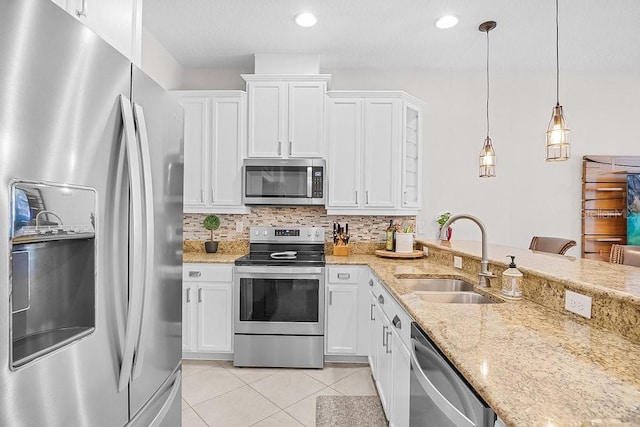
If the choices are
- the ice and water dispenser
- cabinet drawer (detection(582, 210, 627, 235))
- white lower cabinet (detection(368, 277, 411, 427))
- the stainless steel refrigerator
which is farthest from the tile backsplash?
the ice and water dispenser

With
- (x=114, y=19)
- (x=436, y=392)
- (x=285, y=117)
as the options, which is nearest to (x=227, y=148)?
(x=285, y=117)

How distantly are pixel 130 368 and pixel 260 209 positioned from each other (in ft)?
8.69

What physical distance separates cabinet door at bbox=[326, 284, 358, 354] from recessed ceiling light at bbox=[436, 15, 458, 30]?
2.21 m

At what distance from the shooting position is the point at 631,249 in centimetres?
250

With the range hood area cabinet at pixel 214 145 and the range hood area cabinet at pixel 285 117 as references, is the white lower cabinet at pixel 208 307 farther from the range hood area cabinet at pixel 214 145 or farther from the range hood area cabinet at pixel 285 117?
the range hood area cabinet at pixel 285 117

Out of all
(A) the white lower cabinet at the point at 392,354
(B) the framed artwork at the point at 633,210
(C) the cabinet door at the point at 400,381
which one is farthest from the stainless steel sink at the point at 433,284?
(B) the framed artwork at the point at 633,210

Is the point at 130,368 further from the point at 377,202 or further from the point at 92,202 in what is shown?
the point at 377,202

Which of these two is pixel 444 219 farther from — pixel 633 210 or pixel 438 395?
pixel 438 395

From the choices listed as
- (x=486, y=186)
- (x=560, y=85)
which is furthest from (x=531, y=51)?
(x=486, y=186)

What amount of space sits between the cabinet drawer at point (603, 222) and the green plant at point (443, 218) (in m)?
1.44

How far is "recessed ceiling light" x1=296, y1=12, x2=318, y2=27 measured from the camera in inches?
105

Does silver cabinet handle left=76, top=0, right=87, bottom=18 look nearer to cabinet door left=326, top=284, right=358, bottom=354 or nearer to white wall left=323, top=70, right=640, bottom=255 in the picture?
cabinet door left=326, top=284, right=358, bottom=354

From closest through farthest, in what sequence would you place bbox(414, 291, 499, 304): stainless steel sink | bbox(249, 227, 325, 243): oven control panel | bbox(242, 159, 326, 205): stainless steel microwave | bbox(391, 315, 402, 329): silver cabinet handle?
bbox(391, 315, 402, 329): silver cabinet handle → bbox(414, 291, 499, 304): stainless steel sink → bbox(242, 159, 326, 205): stainless steel microwave → bbox(249, 227, 325, 243): oven control panel

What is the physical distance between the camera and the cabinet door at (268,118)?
3.25m
